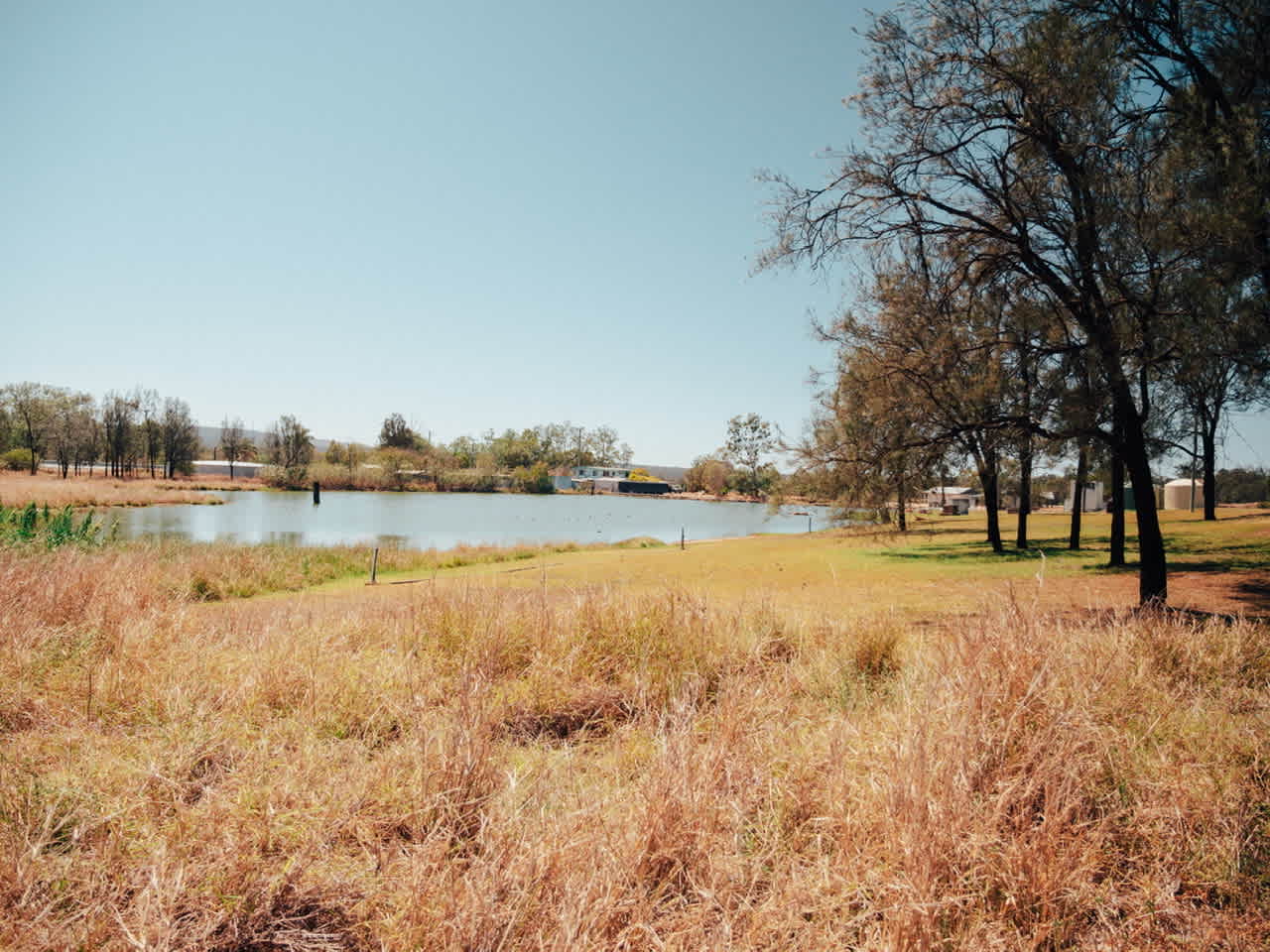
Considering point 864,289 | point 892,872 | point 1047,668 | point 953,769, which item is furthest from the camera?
point 864,289

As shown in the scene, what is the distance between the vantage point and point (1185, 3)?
32.0 feet

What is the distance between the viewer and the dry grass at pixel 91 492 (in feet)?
131

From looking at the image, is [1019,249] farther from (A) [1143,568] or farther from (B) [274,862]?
(B) [274,862]

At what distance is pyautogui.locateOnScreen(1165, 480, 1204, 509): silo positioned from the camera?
43531 mm

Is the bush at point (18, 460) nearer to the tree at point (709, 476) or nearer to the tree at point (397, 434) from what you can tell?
the tree at point (397, 434)

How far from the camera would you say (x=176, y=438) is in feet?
273

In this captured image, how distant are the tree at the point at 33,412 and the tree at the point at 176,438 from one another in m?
13.0

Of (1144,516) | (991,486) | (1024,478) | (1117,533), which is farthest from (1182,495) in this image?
(1144,516)

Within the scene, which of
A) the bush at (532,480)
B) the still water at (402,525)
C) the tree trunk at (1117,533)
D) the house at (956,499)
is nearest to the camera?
the tree trunk at (1117,533)

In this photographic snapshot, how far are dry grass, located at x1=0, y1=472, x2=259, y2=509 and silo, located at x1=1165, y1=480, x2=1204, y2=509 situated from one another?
214 feet

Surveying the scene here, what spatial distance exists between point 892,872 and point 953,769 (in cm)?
69

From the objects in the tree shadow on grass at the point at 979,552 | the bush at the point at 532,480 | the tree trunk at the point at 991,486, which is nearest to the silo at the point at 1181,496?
the tree shadow on grass at the point at 979,552

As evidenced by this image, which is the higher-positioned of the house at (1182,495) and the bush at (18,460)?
the bush at (18,460)

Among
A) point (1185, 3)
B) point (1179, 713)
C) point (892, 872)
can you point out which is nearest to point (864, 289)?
point (1185, 3)
